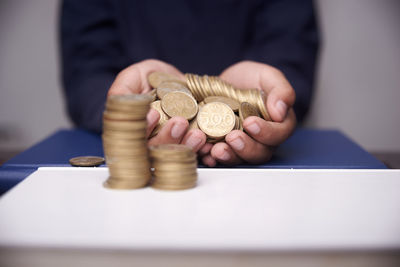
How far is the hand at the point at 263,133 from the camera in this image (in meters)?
1.37

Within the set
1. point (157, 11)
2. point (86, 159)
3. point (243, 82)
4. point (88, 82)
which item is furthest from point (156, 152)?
point (157, 11)

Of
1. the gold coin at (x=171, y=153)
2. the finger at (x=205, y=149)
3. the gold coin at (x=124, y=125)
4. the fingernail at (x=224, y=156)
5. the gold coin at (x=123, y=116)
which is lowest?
the fingernail at (x=224, y=156)

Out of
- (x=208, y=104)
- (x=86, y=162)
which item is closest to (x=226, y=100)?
(x=208, y=104)

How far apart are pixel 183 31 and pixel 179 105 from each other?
3.94 feet

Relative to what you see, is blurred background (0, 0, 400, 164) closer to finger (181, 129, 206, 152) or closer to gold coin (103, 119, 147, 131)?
finger (181, 129, 206, 152)

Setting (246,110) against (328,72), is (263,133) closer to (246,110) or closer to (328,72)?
(246,110)

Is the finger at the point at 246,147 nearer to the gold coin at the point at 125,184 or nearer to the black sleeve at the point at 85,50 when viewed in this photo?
the gold coin at the point at 125,184

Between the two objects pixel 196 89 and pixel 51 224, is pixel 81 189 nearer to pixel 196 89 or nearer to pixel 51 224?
pixel 51 224

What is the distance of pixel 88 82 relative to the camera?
85.4 inches

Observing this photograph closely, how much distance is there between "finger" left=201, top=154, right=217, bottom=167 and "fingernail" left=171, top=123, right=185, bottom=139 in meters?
0.14

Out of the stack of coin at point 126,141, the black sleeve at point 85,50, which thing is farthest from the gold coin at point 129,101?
the black sleeve at point 85,50

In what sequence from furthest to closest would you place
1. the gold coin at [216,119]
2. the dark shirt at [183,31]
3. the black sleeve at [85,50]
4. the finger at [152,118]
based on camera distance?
the dark shirt at [183,31], the black sleeve at [85,50], the gold coin at [216,119], the finger at [152,118]

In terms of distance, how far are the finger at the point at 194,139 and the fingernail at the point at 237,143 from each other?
Answer: 10 centimetres

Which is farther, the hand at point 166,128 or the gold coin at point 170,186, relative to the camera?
the hand at point 166,128
